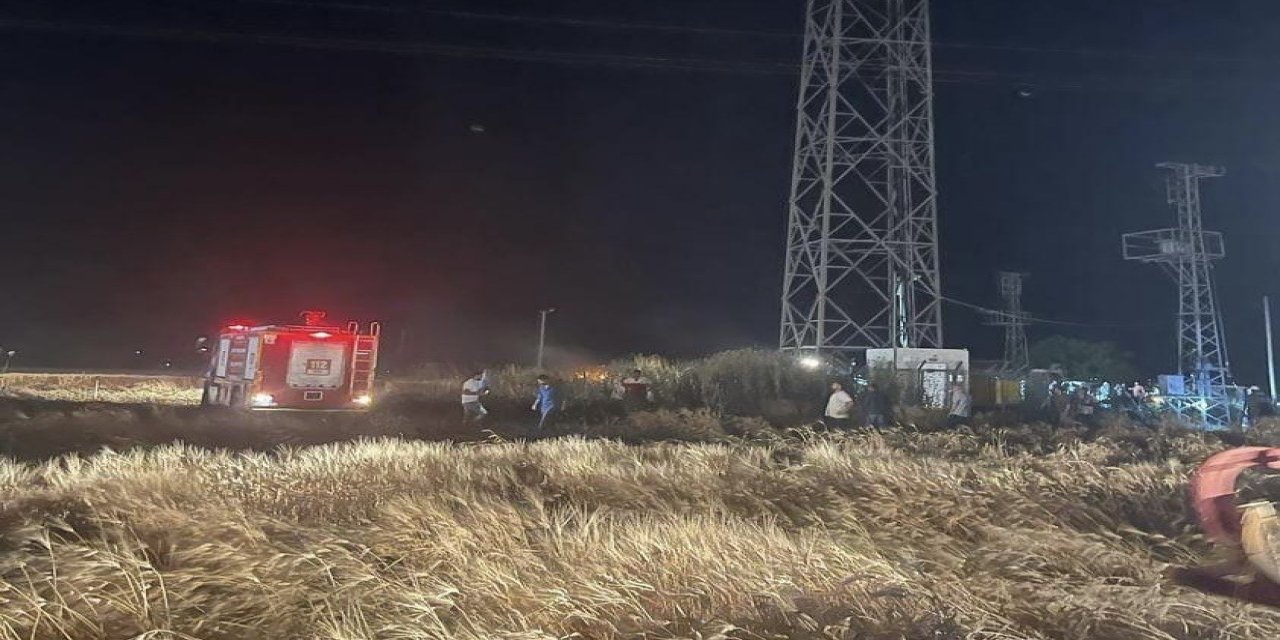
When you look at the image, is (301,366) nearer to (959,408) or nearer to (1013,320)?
(959,408)

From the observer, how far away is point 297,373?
779 inches

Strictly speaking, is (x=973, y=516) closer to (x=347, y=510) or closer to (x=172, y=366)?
(x=347, y=510)

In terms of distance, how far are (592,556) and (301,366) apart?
17.5m

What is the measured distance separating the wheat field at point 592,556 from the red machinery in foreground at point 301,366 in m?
12.4

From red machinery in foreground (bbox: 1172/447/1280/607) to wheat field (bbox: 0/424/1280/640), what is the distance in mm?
250

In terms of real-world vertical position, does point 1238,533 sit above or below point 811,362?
below

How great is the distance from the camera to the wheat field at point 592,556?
11.3 feet

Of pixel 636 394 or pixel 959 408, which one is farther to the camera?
pixel 636 394

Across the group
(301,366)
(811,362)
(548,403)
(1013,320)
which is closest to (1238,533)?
(548,403)

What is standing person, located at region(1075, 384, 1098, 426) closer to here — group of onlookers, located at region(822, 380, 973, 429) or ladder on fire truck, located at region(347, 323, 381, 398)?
group of onlookers, located at region(822, 380, 973, 429)

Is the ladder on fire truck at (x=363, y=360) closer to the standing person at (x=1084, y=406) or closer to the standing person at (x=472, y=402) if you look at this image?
the standing person at (x=472, y=402)

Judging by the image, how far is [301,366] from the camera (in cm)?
1984

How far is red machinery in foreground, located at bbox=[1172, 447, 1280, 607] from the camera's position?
411cm

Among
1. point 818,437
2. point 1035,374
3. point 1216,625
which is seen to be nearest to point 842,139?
point 1035,374
